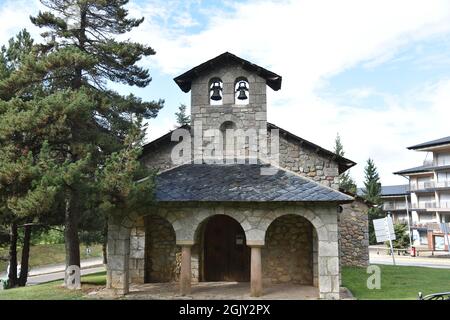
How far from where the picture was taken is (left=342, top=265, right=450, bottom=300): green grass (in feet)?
35.6

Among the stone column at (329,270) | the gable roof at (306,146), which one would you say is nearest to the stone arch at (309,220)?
the stone column at (329,270)

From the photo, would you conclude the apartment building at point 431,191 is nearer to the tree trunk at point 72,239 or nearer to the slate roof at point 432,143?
the slate roof at point 432,143

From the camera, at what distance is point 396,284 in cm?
1293

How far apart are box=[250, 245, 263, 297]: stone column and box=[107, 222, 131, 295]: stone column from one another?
343cm

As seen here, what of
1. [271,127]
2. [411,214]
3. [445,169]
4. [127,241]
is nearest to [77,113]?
[127,241]

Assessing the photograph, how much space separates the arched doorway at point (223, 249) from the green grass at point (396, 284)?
3.43 metres

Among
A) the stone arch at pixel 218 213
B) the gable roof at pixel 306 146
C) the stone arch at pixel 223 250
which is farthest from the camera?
the stone arch at pixel 223 250

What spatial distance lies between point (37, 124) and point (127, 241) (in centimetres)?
388

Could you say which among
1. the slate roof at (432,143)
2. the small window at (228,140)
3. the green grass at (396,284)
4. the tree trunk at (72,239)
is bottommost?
the green grass at (396,284)

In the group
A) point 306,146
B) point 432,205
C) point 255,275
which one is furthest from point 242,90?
point 432,205

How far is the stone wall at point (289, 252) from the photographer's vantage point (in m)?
12.5

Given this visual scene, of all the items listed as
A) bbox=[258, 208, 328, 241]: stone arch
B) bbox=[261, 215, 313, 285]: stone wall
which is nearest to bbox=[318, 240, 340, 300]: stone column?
bbox=[258, 208, 328, 241]: stone arch

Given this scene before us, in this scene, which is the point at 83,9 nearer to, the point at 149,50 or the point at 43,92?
the point at 149,50

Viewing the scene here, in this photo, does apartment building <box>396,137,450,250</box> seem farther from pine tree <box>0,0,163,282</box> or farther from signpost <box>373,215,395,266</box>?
pine tree <box>0,0,163,282</box>
